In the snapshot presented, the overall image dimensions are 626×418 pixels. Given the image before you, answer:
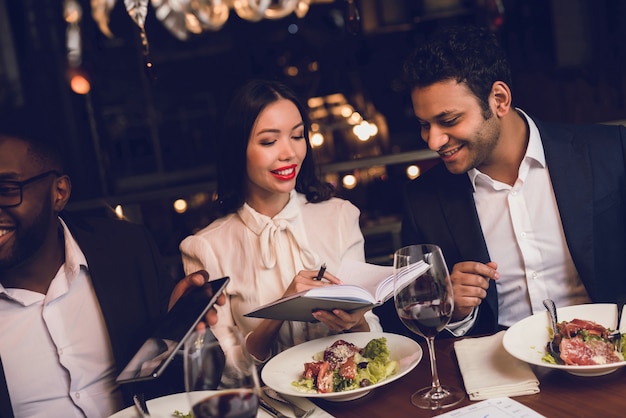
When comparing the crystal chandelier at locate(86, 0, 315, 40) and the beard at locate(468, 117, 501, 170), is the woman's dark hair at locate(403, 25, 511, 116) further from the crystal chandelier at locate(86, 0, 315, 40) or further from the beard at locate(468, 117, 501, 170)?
the crystal chandelier at locate(86, 0, 315, 40)

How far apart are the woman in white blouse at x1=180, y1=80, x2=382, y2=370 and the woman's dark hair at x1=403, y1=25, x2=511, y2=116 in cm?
45

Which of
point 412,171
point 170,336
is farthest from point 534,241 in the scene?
point 412,171

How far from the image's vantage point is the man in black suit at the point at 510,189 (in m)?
2.20

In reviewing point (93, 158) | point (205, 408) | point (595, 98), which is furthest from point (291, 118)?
point (595, 98)

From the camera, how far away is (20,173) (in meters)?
2.04

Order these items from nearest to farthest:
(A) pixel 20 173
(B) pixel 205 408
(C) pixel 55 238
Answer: (B) pixel 205 408
(A) pixel 20 173
(C) pixel 55 238

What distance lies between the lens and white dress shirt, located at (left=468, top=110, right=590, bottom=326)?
226 centimetres

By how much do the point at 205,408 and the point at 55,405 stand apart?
1.10 metres

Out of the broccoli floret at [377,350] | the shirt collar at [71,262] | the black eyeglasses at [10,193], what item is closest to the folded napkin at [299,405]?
the broccoli floret at [377,350]

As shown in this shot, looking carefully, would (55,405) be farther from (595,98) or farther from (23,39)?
(595,98)

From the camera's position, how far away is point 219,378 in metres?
1.20

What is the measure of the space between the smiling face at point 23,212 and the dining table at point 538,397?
1.00 m

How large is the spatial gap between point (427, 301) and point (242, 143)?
1.06 metres

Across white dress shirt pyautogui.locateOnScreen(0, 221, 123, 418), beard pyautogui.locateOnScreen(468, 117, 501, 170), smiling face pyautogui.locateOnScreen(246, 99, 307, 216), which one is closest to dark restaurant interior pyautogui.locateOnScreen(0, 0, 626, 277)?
smiling face pyautogui.locateOnScreen(246, 99, 307, 216)
